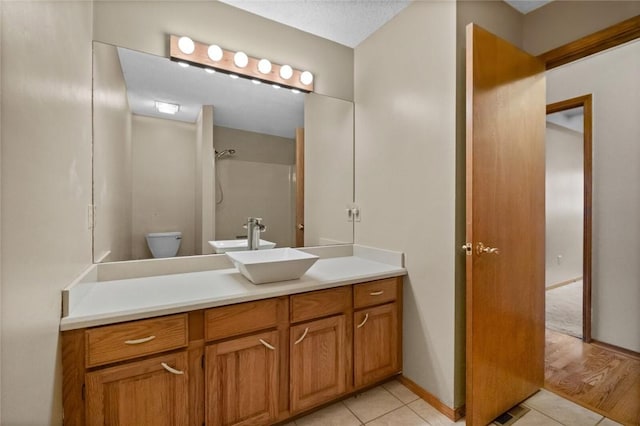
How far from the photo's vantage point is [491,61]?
1579 mm

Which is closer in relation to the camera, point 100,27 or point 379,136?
point 100,27

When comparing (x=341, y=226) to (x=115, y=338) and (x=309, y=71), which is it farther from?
(x=115, y=338)

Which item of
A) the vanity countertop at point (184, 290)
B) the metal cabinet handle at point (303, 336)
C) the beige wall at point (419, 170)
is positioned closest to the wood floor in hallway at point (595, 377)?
the beige wall at point (419, 170)

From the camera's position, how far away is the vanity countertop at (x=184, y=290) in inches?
45.0

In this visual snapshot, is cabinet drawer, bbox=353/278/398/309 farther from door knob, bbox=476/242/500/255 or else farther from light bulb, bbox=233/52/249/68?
light bulb, bbox=233/52/249/68

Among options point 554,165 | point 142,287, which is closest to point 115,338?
point 142,287

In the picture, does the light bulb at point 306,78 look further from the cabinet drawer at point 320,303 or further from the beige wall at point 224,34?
the cabinet drawer at point 320,303

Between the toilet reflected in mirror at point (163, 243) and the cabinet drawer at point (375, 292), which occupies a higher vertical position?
the toilet reflected in mirror at point (163, 243)

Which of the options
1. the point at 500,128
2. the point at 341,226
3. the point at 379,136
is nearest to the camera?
the point at 500,128

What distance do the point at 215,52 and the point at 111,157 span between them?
0.91 metres

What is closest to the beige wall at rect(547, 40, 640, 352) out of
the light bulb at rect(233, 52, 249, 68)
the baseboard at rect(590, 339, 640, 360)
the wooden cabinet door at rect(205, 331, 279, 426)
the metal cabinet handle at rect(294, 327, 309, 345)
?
the baseboard at rect(590, 339, 640, 360)

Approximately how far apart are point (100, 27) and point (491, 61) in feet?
7.06

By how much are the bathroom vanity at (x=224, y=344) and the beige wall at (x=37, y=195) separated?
14 cm

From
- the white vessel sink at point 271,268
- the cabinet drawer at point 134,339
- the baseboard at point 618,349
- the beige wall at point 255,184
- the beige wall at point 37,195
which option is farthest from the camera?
the baseboard at point 618,349
